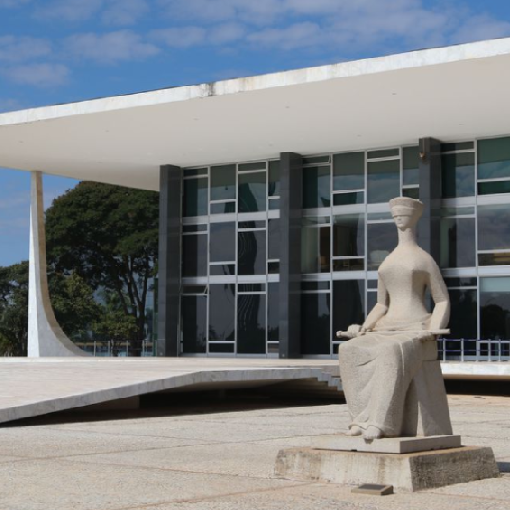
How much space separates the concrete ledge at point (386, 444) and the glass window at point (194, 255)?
2434 cm

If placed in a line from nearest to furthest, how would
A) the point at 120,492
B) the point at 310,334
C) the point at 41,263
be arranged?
the point at 120,492
the point at 310,334
the point at 41,263

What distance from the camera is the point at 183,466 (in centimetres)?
956

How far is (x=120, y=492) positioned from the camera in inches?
308

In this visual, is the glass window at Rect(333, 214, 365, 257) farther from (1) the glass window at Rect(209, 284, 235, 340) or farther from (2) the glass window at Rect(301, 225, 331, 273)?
(1) the glass window at Rect(209, 284, 235, 340)

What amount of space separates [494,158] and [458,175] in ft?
3.58

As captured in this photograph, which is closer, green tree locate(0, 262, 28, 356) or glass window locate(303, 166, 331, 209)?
glass window locate(303, 166, 331, 209)

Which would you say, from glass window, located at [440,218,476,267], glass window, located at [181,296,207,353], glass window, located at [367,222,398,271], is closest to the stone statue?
glass window, located at [440,218,476,267]

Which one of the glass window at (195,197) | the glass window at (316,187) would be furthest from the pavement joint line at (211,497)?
the glass window at (195,197)

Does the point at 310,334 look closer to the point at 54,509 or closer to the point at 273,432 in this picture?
the point at 273,432

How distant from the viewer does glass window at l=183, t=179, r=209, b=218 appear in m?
33.1

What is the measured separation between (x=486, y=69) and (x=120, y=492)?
16.0 meters

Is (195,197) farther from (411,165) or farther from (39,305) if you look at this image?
(411,165)

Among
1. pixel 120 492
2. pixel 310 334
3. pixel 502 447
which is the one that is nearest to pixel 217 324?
pixel 310 334

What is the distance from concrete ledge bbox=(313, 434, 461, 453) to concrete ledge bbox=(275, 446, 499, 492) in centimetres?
7
